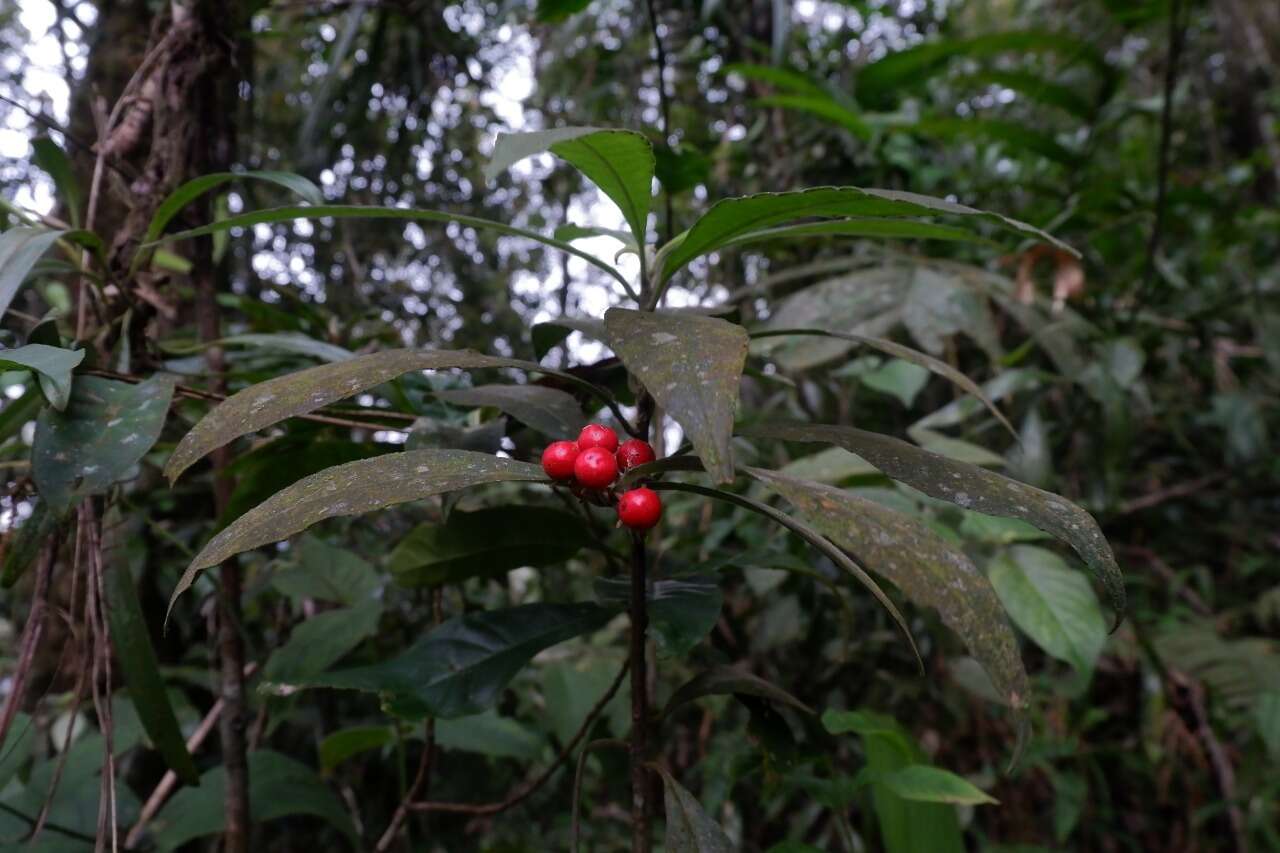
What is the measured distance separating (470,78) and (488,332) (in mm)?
547

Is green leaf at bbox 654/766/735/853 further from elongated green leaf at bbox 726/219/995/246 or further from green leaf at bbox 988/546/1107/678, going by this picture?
green leaf at bbox 988/546/1107/678

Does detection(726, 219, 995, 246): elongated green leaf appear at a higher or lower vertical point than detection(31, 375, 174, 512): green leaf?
higher

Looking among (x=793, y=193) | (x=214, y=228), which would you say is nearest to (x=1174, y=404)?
(x=793, y=193)

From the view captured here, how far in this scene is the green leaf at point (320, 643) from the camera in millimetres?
841

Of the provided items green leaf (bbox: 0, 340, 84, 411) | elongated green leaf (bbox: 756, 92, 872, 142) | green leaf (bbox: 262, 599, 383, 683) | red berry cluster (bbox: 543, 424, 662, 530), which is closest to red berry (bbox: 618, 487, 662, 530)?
red berry cluster (bbox: 543, 424, 662, 530)

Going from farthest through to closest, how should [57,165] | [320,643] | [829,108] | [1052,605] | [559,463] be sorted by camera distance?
[829,108]
[1052,605]
[320,643]
[57,165]
[559,463]

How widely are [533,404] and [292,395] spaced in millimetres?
215

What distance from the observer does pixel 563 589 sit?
1.52 metres

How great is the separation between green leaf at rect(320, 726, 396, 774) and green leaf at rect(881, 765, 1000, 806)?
549mm

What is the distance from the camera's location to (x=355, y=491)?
444 millimetres

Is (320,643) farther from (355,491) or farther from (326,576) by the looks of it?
(355,491)

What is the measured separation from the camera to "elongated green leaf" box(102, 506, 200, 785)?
674 mm

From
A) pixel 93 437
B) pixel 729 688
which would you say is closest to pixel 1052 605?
pixel 729 688

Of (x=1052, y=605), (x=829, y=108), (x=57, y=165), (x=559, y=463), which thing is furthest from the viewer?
→ (x=829, y=108)
